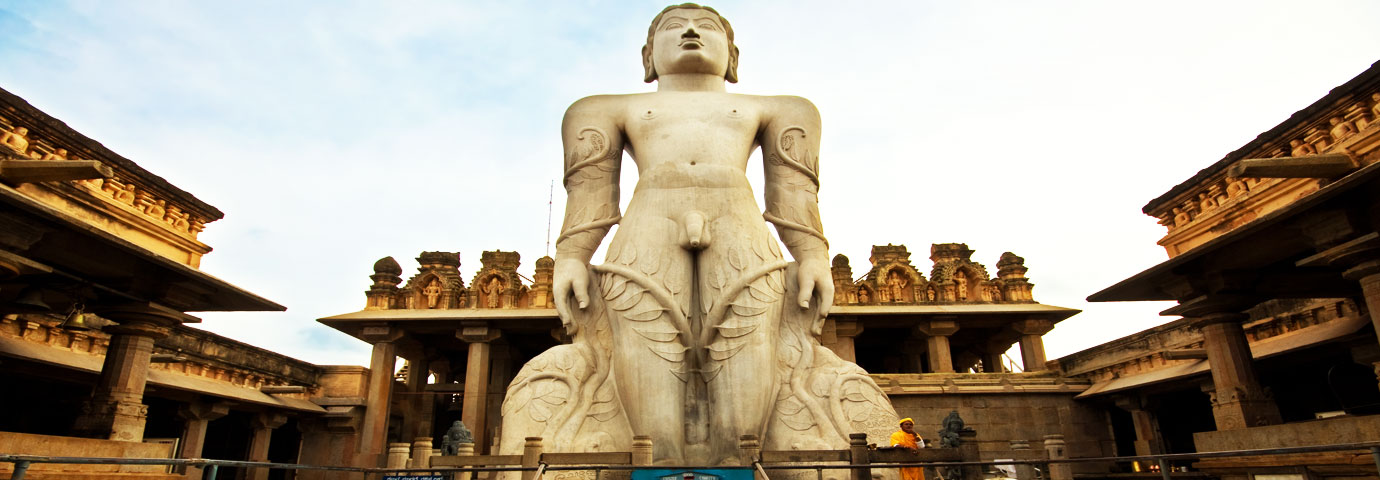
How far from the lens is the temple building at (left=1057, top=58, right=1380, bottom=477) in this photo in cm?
685

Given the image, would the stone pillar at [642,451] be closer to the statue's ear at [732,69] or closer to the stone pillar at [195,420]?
the statue's ear at [732,69]

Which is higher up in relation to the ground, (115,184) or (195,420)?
(115,184)

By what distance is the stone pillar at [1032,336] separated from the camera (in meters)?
19.4

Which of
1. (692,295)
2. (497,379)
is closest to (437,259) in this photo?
(497,379)

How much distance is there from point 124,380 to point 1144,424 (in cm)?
1632

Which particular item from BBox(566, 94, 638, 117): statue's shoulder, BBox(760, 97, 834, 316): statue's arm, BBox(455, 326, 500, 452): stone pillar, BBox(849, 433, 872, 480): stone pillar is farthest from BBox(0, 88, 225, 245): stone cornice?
BBox(849, 433, 872, 480): stone pillar

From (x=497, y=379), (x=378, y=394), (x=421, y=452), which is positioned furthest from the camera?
(x=497, y=379)

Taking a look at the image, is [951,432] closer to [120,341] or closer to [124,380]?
[124,380]

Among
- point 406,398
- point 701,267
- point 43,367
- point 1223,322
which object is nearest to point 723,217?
point 701,267

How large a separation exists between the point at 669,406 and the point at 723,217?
5.76 feet

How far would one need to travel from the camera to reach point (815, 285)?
7012 millimetres

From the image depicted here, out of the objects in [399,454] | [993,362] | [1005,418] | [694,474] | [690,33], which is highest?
[690,33]

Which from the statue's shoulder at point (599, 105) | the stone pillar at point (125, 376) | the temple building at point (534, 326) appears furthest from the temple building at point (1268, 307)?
the stone pillar at point (125, 376)

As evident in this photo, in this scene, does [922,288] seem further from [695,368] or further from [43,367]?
[43,367]
